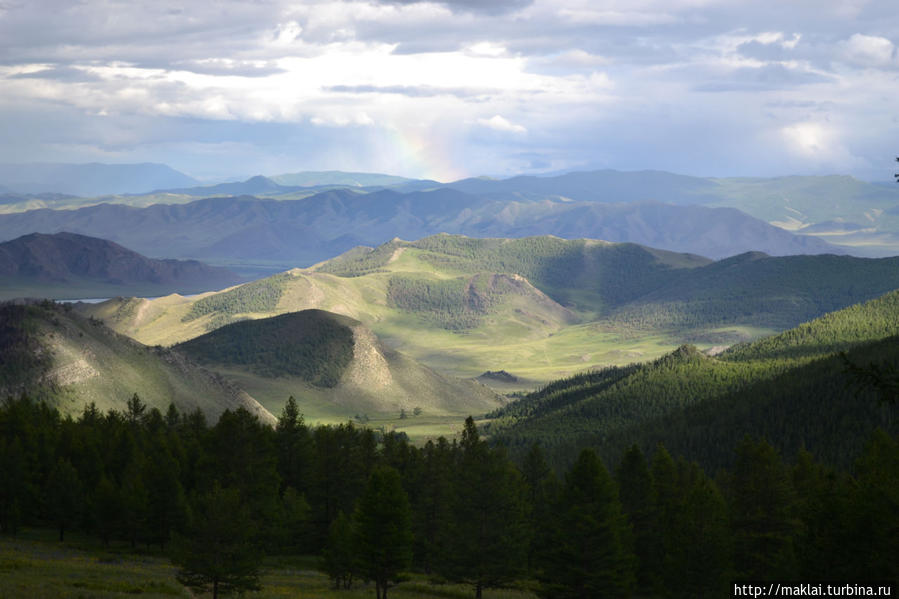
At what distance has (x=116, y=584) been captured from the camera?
Result: 59156mm

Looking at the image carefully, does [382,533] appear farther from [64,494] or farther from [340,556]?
[64,494]

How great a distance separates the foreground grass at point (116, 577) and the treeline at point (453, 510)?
2.01 meters

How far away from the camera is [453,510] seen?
74125 millimetres

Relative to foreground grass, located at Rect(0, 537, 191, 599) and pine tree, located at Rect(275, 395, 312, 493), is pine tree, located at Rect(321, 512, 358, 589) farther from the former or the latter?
pine tree, located at Rect(275, 395, 312, 493)

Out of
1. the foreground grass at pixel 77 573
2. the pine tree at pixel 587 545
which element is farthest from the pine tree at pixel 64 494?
the pine tree at pixel 587 545

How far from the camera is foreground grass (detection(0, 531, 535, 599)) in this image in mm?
55656

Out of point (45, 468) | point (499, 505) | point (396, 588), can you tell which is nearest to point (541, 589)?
point (499, 505)

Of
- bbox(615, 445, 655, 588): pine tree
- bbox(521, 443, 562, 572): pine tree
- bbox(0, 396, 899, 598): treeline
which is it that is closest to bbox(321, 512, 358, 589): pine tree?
bbox(0, 396, 899, 598): treeline

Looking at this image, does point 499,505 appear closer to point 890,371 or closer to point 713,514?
point 713,514

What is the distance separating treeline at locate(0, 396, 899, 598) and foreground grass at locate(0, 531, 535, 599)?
2014mm

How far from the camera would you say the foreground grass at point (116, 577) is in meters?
55.7

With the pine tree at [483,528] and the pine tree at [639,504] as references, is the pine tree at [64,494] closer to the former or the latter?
the pine tree at [483,528]

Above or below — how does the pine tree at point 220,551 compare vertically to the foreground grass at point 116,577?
above

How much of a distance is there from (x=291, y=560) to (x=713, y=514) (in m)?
47.3
